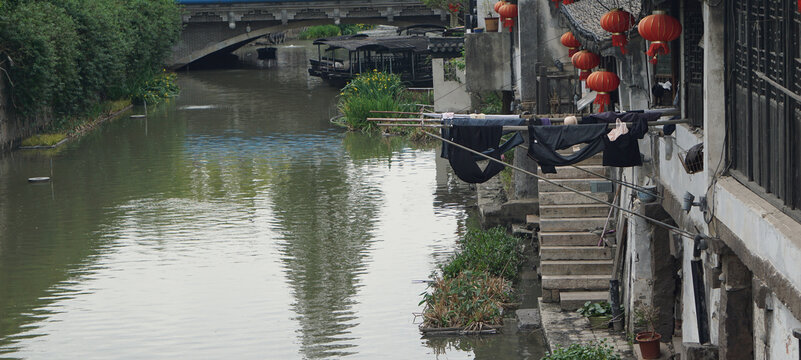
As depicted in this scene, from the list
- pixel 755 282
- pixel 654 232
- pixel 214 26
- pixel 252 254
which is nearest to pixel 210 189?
pixel 252 254

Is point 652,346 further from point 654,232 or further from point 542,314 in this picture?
point 542,314

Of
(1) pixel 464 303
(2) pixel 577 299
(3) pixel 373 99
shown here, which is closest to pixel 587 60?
(2) pixel 577 299

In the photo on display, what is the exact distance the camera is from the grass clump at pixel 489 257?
21922mm

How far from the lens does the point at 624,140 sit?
14.4 m

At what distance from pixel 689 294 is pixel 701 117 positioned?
7.64 ft

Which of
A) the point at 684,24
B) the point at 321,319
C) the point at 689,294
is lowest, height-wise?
the point at 321,319

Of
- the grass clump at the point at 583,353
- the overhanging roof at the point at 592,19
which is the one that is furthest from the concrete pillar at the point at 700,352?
the overhanging roof at the point at 592,19

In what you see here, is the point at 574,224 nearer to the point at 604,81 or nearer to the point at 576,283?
the point at 576,283

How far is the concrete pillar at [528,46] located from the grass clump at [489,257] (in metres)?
4.29

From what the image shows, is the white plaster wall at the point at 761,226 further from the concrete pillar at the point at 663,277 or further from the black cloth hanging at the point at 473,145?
the concrete pillar at the point at 663,277

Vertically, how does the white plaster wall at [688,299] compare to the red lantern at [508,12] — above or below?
below

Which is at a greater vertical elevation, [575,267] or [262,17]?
[262,17]

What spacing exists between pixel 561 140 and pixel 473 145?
124 cm

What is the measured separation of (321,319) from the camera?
20.5m
